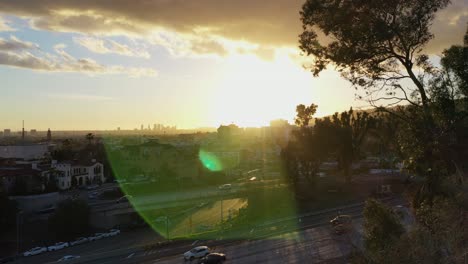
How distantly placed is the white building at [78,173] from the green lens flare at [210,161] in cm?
1319

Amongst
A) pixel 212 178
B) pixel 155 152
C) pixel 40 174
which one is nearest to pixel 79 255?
pixel 40 174

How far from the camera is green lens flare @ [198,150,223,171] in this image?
5906 centimetres

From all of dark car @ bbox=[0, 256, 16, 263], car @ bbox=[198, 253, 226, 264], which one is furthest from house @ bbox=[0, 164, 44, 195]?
car @ bbox=[198, 253, 226, 264]

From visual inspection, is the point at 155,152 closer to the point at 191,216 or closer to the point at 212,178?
the point at 212,178

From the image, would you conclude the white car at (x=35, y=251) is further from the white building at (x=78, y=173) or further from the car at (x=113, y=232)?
the white building at (x=78, y=173)

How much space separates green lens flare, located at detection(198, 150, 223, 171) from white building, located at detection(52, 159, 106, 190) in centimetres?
1319

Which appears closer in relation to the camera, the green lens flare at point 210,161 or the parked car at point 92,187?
the parked car at point 92,187

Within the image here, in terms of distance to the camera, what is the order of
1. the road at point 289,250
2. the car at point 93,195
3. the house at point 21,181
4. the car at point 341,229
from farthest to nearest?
the car at point 93,195
the house at point 21,181
the car at point 341,229
the road at point 289,250

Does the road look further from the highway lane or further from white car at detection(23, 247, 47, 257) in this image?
white car at detection(23, 247, 47, 257)

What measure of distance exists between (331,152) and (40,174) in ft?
89.4

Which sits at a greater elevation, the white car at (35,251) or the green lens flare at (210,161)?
the green lens flare at (210,161)

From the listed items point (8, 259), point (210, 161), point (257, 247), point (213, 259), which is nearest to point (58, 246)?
→ point (8, 259)

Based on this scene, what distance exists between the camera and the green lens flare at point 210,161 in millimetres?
59062

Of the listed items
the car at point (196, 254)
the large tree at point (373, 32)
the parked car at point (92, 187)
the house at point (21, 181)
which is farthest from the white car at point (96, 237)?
the large tree at point (373, 32)
